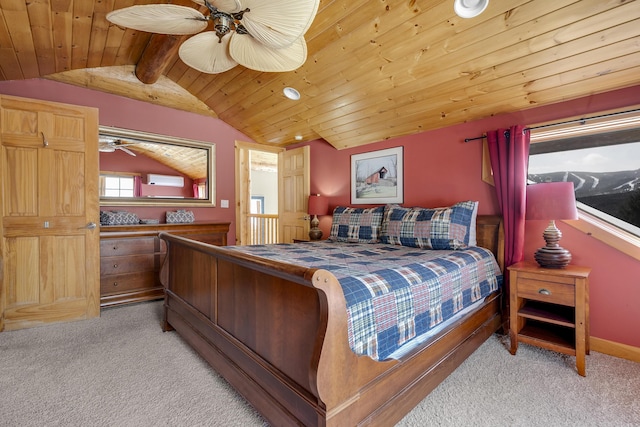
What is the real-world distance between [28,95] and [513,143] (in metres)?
4.70

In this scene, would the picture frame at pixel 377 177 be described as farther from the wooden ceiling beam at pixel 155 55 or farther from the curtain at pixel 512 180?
the wooden ceiling beam at pixel 155 55

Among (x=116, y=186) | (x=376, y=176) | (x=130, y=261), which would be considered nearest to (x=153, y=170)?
(x=116, y=186)

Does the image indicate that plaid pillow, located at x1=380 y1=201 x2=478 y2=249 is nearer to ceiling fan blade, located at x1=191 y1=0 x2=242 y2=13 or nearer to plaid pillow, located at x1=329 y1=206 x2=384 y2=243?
plaid pillow, located at x1=329 y1=206 x2=384 y2=243

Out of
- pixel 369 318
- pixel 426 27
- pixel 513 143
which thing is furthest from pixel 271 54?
pixel 513 143

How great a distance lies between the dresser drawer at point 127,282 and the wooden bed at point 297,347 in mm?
1524

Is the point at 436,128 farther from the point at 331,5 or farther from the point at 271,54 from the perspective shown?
the point at 271,54

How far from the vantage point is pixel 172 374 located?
6.21 feet

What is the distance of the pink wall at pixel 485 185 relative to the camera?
7.00 feet

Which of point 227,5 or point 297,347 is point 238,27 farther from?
point 297,347

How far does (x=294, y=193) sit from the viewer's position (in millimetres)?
4648

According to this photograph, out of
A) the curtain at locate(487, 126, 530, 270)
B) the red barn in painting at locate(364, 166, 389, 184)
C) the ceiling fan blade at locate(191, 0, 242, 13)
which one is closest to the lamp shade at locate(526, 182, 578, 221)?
the curtain at locate(487, 126, 530, 270)

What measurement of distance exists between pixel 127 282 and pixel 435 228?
326cm

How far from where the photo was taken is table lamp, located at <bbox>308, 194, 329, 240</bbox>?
13.0 ft

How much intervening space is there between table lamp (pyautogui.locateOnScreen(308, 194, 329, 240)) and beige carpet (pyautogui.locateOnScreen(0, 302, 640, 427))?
6.75 feet
